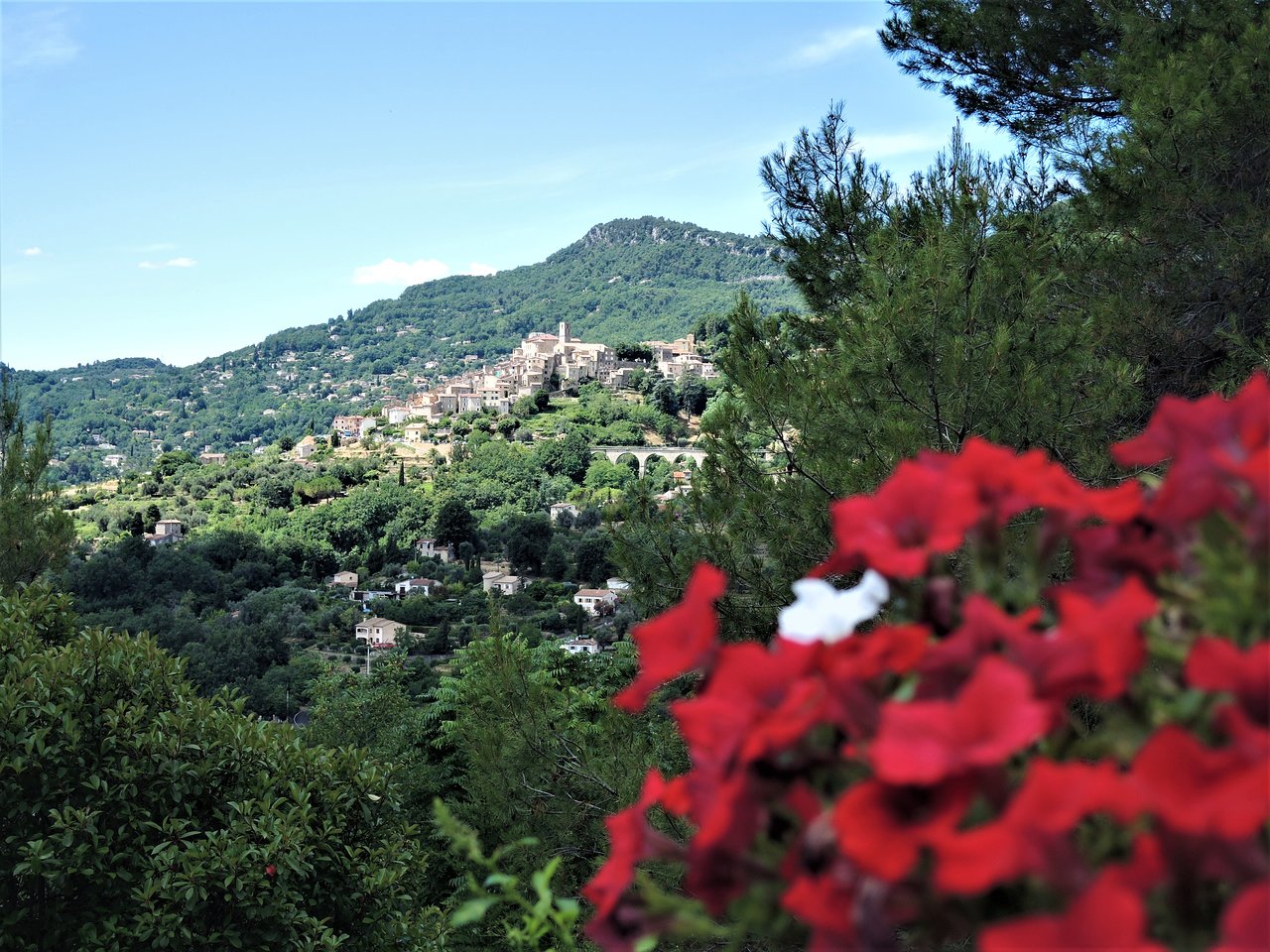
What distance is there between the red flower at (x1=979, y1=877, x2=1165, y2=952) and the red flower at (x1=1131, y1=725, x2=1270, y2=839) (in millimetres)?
49

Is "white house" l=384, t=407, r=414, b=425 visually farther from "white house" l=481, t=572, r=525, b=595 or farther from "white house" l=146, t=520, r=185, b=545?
"white house" l=481, t=572, r=525, b=595

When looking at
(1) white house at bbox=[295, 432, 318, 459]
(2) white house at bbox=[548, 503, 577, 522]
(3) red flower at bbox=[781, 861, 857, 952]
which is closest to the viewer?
(3) red flower at bbox=[781, 861, 857, 952]

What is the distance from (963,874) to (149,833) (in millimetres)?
3211

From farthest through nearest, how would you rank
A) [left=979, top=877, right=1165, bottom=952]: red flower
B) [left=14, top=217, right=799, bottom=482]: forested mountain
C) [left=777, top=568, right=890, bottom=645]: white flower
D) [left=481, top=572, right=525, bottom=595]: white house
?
[left=14, top=217, right=799, bottom=482]: forested mountain < [left=481, top=572, right=525, bottom=595]: white house < [left=777, top=568, right=890, bottom=645]: white flower < [left=979, top=877, right=1165, bottom=952]: red flower

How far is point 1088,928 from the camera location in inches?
15.6

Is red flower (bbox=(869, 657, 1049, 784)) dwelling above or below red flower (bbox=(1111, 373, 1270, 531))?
below

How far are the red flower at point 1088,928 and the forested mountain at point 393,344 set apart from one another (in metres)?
71.8

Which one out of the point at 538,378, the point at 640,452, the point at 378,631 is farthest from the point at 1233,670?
the point at 538,378

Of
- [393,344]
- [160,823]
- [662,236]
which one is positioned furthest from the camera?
[662,236]

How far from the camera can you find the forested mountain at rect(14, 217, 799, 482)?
253 ft

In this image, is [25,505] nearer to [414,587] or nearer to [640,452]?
[414,587]

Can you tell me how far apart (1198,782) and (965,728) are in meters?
0.11

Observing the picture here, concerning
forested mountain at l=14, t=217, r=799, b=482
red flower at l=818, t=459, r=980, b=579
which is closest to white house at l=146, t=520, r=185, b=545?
forested mountain at l=14, t=217, r=799, b=482

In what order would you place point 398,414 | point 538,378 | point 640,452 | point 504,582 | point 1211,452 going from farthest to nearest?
point 398,414 < point 538,378 < point 640,452 < point 504,582 < point 1211,452
